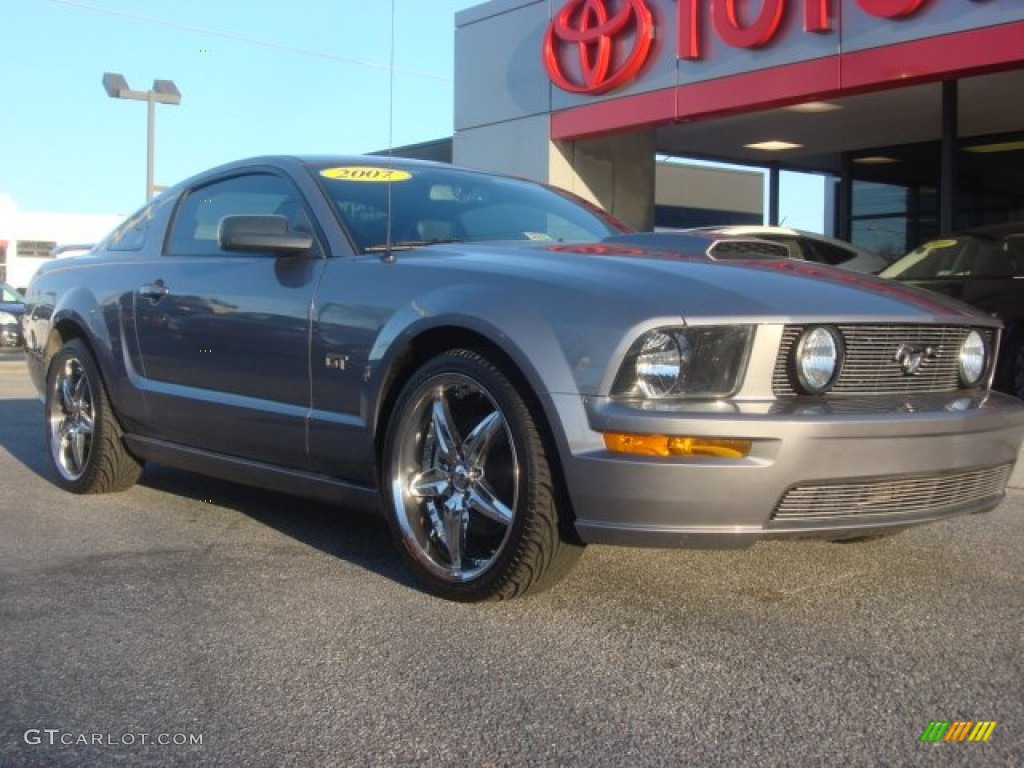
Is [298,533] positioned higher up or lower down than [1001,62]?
lower down

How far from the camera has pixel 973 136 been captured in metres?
17.5

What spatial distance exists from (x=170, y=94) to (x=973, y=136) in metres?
13.8

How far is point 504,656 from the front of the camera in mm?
3096

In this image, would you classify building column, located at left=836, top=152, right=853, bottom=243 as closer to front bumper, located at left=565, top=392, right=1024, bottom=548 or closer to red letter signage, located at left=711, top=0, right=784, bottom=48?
red letter signage, located at left=711, top=0, right=784, bottom=48

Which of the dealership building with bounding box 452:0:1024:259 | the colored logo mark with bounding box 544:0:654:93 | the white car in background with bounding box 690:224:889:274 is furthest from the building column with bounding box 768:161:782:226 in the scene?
the white car in background with bounding box 690:224:889:274

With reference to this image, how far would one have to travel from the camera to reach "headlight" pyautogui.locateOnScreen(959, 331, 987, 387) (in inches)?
145

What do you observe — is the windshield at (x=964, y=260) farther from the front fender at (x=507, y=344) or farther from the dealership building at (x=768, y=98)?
the front fender at (x=507, y=344)

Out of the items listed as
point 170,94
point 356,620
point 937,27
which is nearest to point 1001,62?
point 937,27

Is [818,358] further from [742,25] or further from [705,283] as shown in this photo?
[742,25]

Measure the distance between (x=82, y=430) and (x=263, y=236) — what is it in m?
2.03

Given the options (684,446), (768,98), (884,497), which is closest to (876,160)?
(768,98)

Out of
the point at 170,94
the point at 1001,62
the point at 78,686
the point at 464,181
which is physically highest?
the point at 170,94

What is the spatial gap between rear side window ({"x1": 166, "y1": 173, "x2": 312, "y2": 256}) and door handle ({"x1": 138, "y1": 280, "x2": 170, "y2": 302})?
0.70 ft

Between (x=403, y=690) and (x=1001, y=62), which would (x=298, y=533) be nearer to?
(x=403, y=690)
